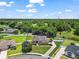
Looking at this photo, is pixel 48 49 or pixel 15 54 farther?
pixel 48 49

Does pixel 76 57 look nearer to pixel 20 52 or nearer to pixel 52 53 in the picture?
pixel 52 53

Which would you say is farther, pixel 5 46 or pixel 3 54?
pixel 5 46

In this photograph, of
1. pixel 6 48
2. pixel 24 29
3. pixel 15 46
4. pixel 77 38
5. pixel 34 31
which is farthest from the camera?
pixel 24 29

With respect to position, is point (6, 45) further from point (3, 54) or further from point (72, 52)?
point (72, 52)

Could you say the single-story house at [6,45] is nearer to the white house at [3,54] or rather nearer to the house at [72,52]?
the white house at [3,54]

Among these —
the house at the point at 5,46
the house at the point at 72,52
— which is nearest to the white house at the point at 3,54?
the house at the point at 5,46

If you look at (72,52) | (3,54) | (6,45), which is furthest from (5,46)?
(72,52)

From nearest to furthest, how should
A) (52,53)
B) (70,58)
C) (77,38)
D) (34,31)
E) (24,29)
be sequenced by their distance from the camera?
(70,58), (52,53), (77,38), (34,31), (24,29)

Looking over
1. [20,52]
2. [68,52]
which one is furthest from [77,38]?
[20,52]

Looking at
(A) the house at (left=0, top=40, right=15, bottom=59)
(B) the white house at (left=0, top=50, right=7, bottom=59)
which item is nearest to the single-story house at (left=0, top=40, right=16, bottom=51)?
(A) the house at (left=0, top=40, right=15, bottom=59)

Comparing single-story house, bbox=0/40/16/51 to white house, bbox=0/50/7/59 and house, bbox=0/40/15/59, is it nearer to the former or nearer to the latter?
house, bbox=0/40/15/59

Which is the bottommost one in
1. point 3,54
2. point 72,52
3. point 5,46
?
point 3,54
